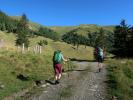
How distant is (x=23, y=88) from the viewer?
16766mm

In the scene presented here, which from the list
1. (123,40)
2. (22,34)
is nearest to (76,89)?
(123,40)

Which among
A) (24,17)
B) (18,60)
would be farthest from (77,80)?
(24,17)

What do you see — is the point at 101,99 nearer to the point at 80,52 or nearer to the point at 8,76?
the point at 8,76

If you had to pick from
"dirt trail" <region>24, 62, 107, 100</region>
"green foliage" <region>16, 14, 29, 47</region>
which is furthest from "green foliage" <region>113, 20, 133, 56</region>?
"dirt trail" <region>24, 62, 107, 100</region>

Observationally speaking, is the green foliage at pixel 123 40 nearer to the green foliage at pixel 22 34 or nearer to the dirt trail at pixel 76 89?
the green foliage at pixel 22 34

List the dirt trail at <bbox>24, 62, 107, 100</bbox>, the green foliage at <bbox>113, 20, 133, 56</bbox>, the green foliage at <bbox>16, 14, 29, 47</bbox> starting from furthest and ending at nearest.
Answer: the green foliage at <bbox>16, 14, 29, 47</bbox>
the green foliage at <bbox>113, 20, 133, 56</bbox>
the dirt trail at <bbox>24, 62, 107, 100</bbox>

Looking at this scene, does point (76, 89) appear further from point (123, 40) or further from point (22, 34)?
point (22, 34)

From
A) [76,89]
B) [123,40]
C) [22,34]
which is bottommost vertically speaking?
[76,89]

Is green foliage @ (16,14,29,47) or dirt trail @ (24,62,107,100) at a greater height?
green foliage @ (16,14,29,47)

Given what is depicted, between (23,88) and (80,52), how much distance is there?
15689 centimetres

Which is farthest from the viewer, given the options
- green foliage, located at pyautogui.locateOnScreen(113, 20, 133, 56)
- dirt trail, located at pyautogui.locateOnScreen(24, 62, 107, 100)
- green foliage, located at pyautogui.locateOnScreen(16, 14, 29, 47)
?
green foliage, located at pyautogui.locateOnScreen(16, 14, 29, 47)

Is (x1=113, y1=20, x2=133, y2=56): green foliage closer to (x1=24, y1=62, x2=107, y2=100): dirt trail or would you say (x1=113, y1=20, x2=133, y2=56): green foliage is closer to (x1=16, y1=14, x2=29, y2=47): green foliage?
(x1=16, y1=14, x2=29, y2=47): green foliage

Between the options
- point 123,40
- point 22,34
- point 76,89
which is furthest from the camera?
point 22,34

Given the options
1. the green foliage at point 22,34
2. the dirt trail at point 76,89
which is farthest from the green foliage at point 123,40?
the dirt trail at point 76,89
